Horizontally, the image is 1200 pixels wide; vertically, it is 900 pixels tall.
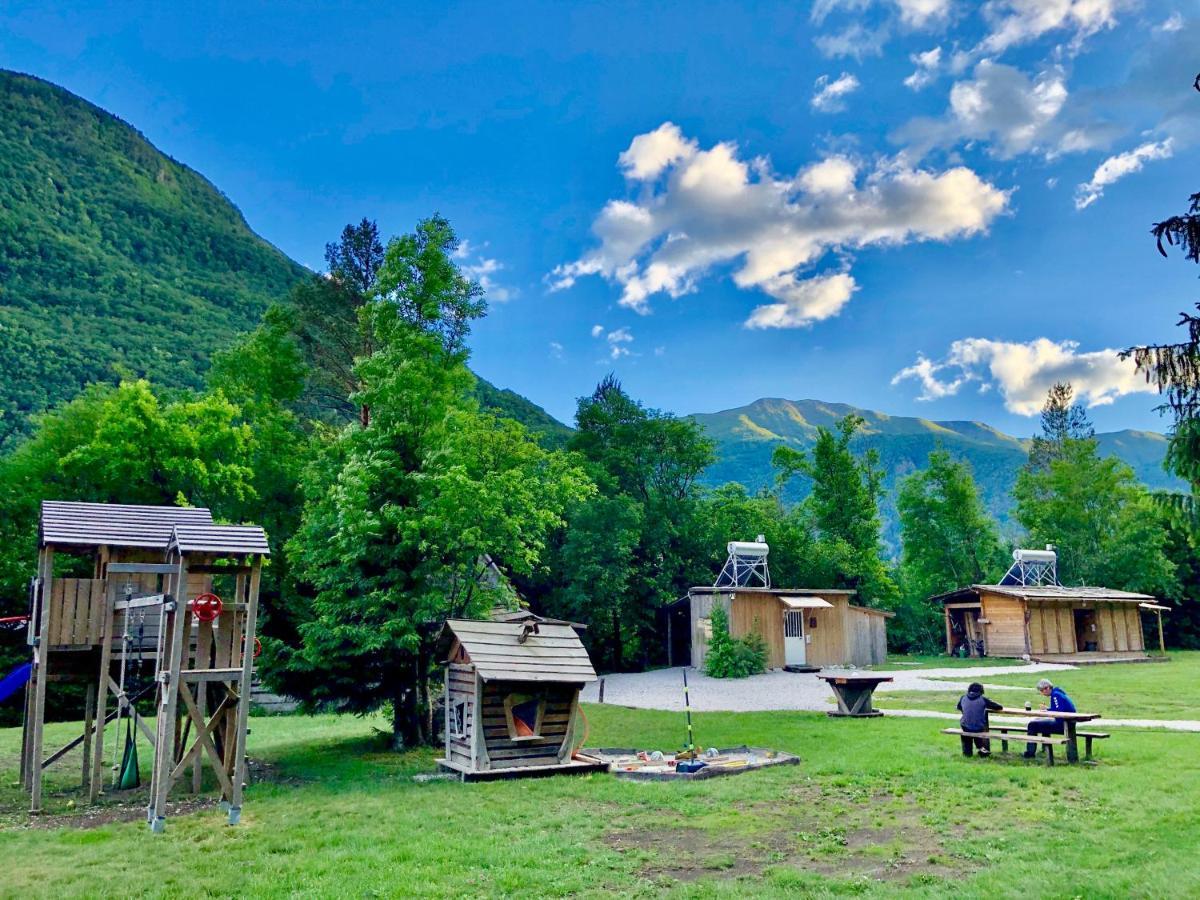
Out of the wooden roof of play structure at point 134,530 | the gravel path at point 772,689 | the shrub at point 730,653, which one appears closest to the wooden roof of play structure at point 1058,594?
the gravel path at point 772,689

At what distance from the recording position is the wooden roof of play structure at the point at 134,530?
34.3 feet

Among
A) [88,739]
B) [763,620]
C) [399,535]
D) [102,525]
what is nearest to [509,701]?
[399,535]

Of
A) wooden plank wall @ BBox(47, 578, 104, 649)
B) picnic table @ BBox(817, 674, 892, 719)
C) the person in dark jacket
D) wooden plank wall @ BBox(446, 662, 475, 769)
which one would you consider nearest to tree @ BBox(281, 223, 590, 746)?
wooden plank wall @ BBox(446, 662, 475, 769)

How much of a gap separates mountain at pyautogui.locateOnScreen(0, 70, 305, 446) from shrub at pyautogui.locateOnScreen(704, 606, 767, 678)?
2702 cm

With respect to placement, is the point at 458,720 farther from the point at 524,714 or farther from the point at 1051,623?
the point at 1051,623

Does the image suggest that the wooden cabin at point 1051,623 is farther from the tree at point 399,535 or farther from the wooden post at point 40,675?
the wooden post at point 40,675

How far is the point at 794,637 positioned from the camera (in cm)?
3344

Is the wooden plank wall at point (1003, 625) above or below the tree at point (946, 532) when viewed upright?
below

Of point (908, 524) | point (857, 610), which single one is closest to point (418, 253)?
point (857, 610)

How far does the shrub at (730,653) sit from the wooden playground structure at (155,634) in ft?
65.2

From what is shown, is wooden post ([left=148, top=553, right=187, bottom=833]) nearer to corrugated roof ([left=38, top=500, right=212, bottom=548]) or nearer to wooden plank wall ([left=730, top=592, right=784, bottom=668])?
corrugated roof ([left=38, top=500, right=212, bottom=548])

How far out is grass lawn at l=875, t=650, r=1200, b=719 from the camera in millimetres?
18109

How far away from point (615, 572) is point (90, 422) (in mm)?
20541

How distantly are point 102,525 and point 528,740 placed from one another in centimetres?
752
